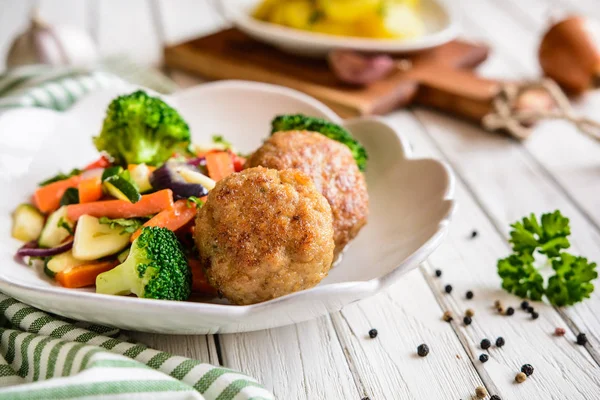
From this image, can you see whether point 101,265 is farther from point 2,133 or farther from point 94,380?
point 2,133

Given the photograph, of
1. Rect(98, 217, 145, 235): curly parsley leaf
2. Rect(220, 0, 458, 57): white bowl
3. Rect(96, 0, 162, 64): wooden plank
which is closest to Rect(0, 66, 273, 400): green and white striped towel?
Rect(98, 217, 145, 235): curly parsley leaf

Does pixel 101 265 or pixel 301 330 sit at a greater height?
pixel 101 265

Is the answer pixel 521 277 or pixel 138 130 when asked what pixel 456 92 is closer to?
pixel 521 277

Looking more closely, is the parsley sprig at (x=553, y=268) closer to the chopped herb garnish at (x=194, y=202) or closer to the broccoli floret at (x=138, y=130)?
the chopped herb garnish at (x=194, y=202)

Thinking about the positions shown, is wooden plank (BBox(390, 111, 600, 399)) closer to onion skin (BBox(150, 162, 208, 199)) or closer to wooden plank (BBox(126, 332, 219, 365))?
wooden plank (BBox(126, 332, 219, 365))

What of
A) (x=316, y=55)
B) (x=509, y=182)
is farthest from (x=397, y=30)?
(x=509, y=182)

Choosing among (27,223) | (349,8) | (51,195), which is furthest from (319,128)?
(349,8)

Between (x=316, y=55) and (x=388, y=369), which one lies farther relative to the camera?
(x=316, y=55)
